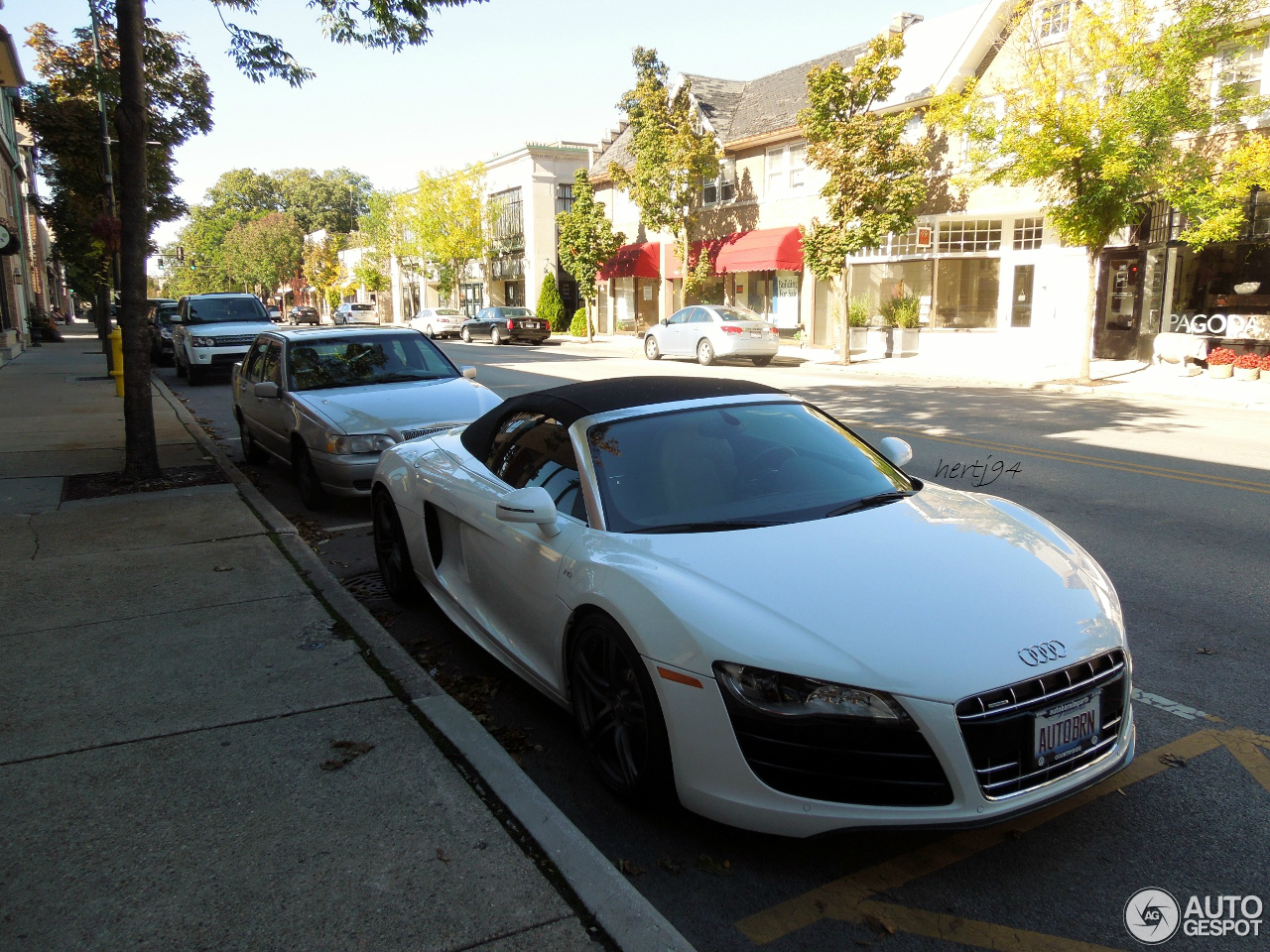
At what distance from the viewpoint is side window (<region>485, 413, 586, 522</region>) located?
4067mm

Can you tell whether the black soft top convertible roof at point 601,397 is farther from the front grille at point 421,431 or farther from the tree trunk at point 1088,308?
the tree trunk at point 1088,308

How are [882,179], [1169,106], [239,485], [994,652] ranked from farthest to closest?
[882,179] < [1169,106] < [239,485] < [994,652]

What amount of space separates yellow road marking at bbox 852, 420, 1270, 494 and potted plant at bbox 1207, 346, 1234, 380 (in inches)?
401

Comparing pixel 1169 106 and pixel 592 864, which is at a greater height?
pixel 1169 106

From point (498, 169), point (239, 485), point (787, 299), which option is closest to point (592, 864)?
point (239, 485)

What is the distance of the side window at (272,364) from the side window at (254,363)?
0.16 metres

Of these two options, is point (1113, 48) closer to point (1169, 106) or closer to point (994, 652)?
point (1169, 106)

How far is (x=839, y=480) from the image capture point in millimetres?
4242

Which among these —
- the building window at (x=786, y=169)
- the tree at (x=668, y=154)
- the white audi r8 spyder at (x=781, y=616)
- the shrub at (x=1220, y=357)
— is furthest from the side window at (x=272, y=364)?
the tree at (x=668, y=154)

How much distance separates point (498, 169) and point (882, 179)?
33855 mm

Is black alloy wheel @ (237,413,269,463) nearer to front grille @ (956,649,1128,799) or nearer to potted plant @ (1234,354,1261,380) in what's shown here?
front grille @ (956,649,1128,799)

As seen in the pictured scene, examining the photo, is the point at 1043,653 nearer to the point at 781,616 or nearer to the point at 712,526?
the point at 781,616

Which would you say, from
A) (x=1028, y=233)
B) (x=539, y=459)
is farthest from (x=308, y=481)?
(x=1028, y=233)

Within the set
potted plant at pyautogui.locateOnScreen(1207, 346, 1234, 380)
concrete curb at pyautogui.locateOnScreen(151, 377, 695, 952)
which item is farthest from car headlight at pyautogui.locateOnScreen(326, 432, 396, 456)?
potted plant at pyautogui.locateOnScreen(1207, 346, 1234, 380)
